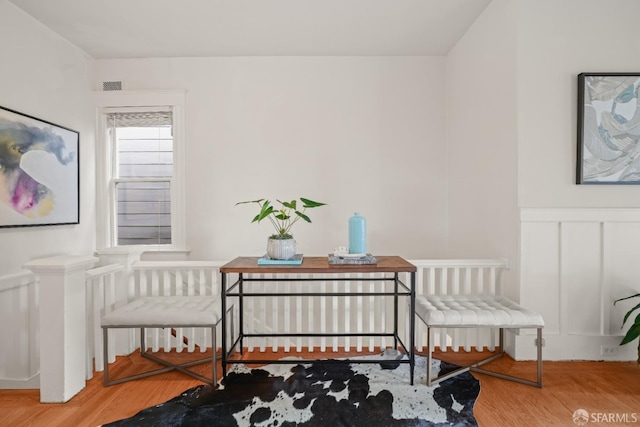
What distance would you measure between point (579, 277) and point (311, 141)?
252cm

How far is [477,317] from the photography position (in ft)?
7.14

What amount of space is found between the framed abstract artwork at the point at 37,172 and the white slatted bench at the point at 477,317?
9.67ft

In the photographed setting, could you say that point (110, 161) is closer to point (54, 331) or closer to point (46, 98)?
point (46, 98)

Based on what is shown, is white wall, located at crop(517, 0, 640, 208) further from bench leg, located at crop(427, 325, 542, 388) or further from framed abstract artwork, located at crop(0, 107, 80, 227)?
framed abstract artwork, located at crop(0, 107, 80, 227)

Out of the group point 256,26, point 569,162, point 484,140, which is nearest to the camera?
point 569,162

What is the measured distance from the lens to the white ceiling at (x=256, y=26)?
2740mm

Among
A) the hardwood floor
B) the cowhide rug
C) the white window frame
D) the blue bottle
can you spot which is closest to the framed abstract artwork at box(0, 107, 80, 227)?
the white window frame

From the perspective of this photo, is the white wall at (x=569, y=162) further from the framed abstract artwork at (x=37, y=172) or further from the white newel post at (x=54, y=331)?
the framed abstract artwork at (x=37, y=172)

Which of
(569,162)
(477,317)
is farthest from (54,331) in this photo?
(569,162)

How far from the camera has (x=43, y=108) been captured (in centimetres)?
290

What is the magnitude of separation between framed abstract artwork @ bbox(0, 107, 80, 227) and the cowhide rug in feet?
5.85

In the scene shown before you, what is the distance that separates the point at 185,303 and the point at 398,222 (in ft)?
7.11

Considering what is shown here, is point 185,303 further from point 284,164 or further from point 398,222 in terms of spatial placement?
point 398,222

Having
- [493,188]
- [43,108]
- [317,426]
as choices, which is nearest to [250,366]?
[317,426]
